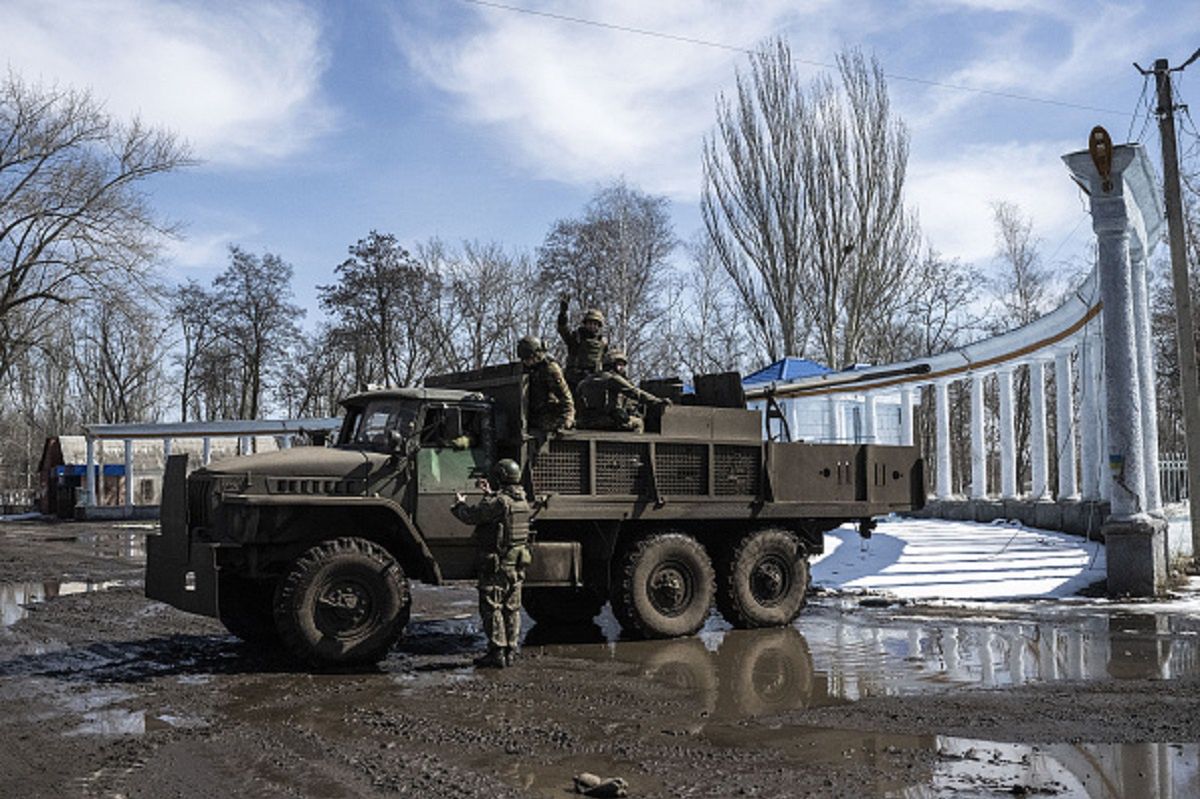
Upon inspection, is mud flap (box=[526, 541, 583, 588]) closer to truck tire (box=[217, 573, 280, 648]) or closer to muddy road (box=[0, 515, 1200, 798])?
muddy road (box=[0, 515, 1200, 798])

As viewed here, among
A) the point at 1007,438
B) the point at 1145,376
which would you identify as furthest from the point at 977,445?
the point at 1145,376

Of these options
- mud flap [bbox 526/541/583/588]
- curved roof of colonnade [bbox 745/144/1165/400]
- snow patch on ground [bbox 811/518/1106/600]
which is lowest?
snow patch on ground [bbox 811/518/1106/600]

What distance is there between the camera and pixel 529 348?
1064 centimetres

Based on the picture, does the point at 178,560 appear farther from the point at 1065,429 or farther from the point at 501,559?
the point at 1065,429

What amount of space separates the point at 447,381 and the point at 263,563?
9.57 feet

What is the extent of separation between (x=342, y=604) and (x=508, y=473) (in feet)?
5.57

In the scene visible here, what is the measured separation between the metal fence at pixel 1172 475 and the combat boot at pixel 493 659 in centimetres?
1478

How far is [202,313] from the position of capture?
175 feet

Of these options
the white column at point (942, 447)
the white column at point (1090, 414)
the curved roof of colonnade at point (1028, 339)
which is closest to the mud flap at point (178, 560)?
the curved roof of colonnade at point (1028, 339)

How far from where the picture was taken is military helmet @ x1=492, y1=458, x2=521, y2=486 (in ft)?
31.2

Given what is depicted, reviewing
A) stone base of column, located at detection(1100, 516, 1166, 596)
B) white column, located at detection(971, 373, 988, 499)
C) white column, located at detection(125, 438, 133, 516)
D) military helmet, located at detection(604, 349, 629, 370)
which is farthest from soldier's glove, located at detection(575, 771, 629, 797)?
white column, located at detection(125, 438, 133, 516)

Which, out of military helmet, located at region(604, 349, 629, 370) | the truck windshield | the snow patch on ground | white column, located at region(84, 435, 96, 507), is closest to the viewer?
the truck windshield

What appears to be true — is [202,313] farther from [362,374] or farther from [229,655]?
[229,655]

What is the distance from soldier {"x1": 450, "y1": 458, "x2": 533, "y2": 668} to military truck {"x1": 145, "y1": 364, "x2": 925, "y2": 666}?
0.68 metres
